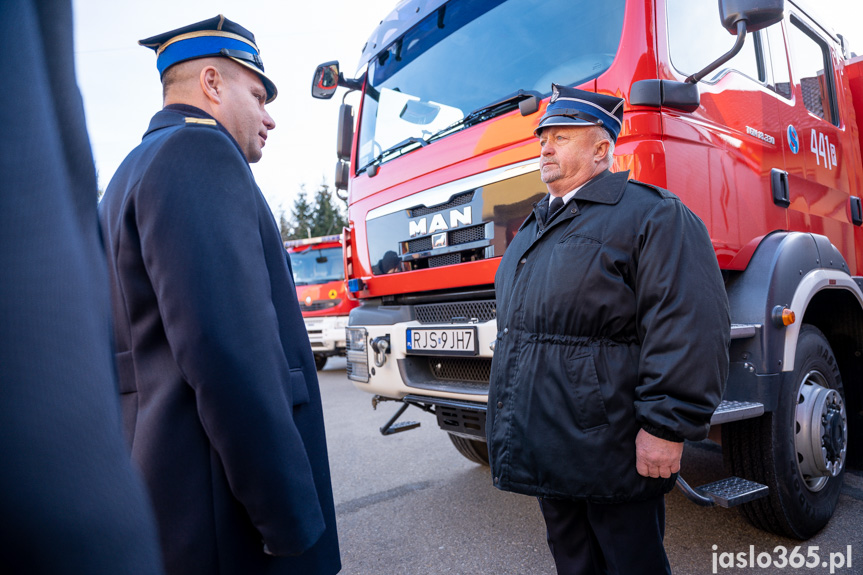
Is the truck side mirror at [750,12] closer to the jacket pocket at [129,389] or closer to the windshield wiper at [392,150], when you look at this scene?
the windshield wiper at [392,150]

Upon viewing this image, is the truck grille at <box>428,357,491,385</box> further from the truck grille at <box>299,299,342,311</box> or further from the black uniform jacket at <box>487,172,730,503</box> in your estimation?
the truck grille at <box>299,299,342,311</box>

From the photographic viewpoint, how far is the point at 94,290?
0.51m

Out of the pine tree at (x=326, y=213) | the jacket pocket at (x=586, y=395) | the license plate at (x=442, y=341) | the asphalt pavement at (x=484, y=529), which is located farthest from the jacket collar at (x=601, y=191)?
the pine tree at (x=326, y=213)

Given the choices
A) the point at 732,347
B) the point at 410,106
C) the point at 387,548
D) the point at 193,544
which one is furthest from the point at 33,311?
the point at 410,106

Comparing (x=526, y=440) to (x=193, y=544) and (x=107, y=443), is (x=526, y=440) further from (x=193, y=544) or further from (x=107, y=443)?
(x=107, y=443)

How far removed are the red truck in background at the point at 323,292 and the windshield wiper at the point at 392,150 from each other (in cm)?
658

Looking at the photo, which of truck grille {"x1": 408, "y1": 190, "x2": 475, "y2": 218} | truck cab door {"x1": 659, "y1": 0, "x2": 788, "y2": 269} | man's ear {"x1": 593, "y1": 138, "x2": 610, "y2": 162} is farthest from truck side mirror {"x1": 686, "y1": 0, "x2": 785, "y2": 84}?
truck grille {"x1": 408, "y1": 190, "x2": 475, "y2": 218}

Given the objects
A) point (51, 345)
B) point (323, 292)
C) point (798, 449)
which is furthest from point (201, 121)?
point (323, 292)

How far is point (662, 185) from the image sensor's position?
235cm

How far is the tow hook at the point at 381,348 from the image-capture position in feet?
10.8

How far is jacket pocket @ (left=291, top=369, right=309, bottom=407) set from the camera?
3.99 ft

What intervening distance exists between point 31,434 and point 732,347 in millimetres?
2588

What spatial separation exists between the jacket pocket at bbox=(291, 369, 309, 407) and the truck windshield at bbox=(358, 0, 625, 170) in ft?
6.55

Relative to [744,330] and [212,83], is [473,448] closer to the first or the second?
[744,330]
